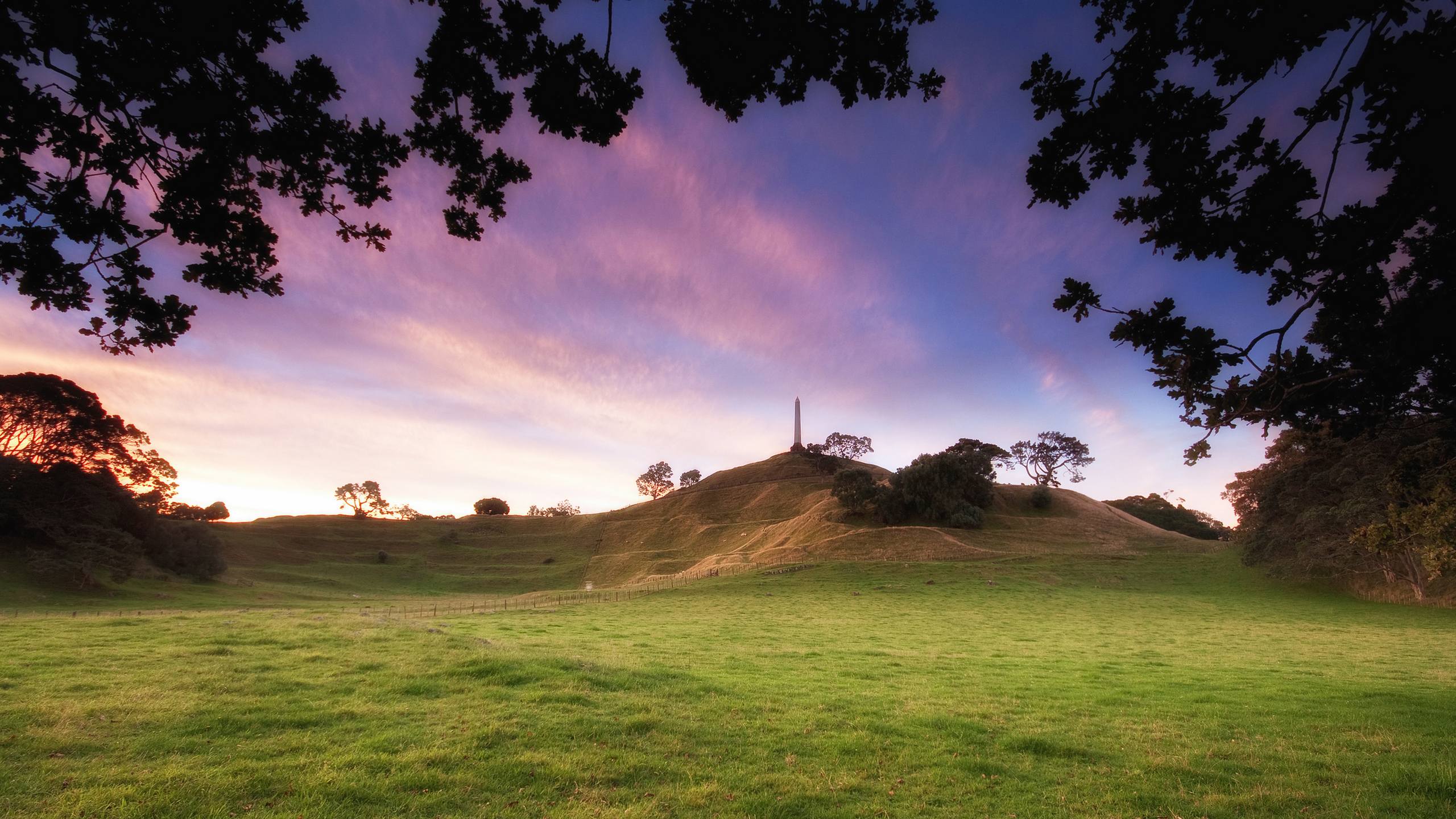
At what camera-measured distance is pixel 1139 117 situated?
677cm

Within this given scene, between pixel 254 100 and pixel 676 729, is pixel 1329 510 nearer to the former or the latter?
pixel 676 729

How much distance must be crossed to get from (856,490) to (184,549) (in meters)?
75.6

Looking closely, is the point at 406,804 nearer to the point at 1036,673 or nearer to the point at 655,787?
the point at 655,787

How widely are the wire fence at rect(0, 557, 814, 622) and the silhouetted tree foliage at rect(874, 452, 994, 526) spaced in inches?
888

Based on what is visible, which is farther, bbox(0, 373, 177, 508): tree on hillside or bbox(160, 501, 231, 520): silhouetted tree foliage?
bbox(160, 501, 231, 520): silhouetted tree foliage

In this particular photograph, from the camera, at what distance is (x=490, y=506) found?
134125 mm

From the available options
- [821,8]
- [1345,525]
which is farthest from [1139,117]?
[1345,525]

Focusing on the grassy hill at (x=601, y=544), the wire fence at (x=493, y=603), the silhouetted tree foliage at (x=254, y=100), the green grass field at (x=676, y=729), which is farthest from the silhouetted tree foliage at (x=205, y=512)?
the silhouetted tree foliage at (x=254, y=100)

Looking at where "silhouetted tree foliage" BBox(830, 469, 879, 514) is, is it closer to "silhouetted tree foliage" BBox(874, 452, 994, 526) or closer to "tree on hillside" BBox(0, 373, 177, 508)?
"silhouetted tree foliage" BBox(874, 452, 994, 526)

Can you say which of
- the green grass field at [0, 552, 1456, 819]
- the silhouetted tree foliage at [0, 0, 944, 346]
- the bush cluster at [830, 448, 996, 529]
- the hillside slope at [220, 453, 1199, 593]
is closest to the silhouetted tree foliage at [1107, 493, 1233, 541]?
the hillside slope at [220, 453, 1199, 593]

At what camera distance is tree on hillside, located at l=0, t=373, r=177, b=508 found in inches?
1843

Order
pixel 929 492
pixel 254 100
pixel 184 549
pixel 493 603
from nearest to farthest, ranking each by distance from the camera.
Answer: pixel 254 100
pixel 493 603
pixel 184 549
pixel 929 492

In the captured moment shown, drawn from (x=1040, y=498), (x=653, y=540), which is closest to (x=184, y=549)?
Answer: (x=653, y=540)

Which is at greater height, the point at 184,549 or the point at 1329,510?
the point at 1329,510
